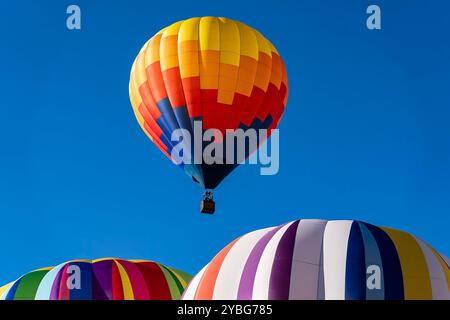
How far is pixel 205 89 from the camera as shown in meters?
21.7

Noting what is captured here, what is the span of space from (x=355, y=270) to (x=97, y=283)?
8645 mm

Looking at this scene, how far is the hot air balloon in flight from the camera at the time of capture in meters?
21.6

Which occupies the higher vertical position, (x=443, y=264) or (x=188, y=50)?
(x=188, y=50)

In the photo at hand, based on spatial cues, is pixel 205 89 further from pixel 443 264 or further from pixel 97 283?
pixel 443 264

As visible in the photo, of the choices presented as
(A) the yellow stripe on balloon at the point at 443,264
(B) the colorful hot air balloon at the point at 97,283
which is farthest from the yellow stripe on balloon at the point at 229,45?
(A) the yellow stripe on balloon at the point at 443,264

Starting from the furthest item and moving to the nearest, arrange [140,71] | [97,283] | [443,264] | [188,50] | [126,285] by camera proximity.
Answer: [140,71]
[188,50]
[126,285]
[97,283]
[443,264]

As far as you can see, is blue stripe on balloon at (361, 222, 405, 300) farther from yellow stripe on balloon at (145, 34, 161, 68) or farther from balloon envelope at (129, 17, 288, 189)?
yellow stripe on balloon at (145, 34, 161, 68)

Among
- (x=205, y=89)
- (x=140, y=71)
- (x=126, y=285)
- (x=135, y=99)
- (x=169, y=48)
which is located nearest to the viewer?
(x=126, y=285)

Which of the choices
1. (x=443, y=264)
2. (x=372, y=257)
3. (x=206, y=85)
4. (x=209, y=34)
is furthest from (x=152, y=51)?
(x=443, y=264)

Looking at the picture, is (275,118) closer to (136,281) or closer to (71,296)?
(136,281)

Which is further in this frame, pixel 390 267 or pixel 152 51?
pixel 152 51

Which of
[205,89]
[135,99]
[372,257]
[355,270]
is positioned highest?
[205,89]
